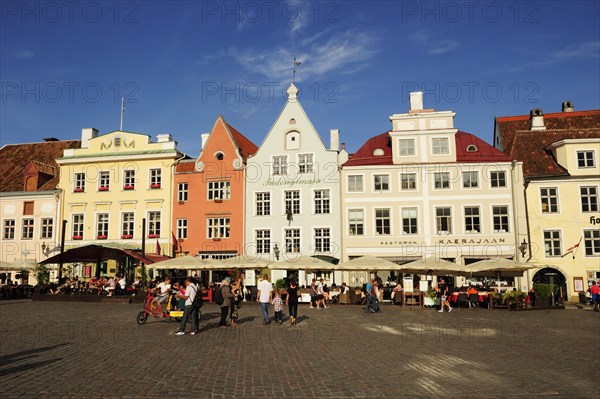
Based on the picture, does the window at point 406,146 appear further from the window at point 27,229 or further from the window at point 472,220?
the window at point 27,229

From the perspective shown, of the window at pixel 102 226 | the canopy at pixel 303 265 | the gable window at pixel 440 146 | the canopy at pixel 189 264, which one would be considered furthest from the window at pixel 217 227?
the gable window at pixel 440 146

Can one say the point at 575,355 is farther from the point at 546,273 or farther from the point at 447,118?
the point at 447,118

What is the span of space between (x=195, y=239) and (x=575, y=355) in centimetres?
2951

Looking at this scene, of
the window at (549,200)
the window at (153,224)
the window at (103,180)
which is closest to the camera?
the window at (549,200)

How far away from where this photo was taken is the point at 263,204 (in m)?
38.7

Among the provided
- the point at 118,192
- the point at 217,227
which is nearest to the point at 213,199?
the point at 217,227

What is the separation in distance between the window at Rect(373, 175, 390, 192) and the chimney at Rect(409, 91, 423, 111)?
22.0 feet

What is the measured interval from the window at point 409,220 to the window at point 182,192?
16.3 meters

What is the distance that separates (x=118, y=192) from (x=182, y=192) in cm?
529

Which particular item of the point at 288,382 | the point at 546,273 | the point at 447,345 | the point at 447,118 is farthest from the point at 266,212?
the point at 288,382

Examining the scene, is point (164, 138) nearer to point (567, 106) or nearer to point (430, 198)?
point (430, 198)

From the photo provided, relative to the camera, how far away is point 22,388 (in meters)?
8.70

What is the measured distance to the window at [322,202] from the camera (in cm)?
3775

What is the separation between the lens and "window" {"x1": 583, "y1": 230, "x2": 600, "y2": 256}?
34875mm
